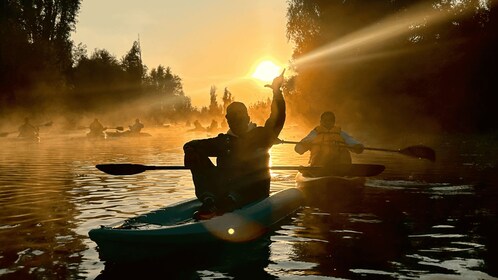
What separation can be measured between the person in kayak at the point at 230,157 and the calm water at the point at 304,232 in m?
0.92

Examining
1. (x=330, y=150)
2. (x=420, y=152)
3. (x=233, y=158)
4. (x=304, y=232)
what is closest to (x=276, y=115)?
(x=233, y=158)

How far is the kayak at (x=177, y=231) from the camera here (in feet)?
23.1

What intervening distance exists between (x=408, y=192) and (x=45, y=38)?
4569 cm

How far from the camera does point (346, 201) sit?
42.6 ft

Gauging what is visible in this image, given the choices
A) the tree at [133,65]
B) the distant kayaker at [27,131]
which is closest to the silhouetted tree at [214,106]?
the tree at [133,65]

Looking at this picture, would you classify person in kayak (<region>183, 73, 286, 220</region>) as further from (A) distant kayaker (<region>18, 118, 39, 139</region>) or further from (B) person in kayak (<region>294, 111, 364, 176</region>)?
(A) distant kayaker (<region>18, 118, 39, 139</region>)

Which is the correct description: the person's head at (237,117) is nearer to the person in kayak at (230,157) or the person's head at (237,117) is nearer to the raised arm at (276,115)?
the person in kayak at (230,157)

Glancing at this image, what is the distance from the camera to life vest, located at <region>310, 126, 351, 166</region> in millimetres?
13875

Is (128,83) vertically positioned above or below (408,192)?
above

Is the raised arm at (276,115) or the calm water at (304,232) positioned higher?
the raised arm at (276,115)

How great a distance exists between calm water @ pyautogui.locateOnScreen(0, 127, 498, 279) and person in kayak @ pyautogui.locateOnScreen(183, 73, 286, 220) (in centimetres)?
92

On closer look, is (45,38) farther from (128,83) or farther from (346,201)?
(346,201)

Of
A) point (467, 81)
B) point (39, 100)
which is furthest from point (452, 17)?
point (39, 100)

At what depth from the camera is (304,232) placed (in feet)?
31.1
